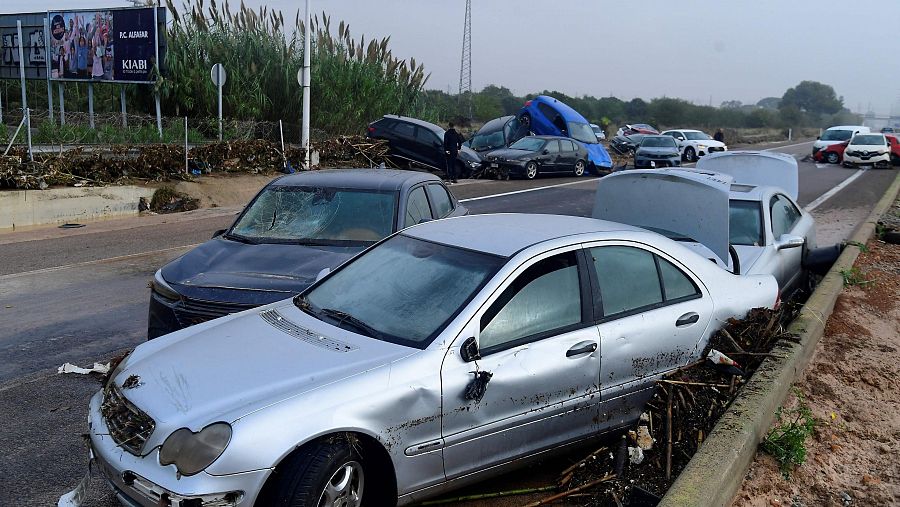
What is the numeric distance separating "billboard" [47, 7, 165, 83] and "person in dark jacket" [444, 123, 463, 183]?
810 centimetres

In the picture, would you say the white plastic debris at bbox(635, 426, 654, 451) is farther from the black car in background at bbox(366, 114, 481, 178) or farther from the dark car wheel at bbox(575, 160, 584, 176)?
the dark car wheel at bbox(575, 160, 584, 176)

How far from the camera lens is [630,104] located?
99.8 metres

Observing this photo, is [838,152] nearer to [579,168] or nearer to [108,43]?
[579,168]

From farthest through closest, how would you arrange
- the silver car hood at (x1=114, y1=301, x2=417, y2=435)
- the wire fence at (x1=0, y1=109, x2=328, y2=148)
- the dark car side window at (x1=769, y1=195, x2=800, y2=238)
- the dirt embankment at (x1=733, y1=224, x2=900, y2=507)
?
the wire fence at (x1=0, y1=109, x2=328, y2=148) < the dark car side window at (x1=769, y1=195, x2=800, y2=238) < the dirt embankment at (x1=733, y1=224, x2=900, y2=507) < the silver car hood at (x1=114, y1=301, x2=417, y2=435)

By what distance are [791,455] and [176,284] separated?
443 cm

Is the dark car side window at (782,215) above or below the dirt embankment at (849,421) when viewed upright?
above

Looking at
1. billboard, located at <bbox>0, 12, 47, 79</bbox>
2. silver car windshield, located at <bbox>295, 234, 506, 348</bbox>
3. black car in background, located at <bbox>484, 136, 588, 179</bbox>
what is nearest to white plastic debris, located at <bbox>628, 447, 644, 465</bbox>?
silver car windshield, located at <bbox>295, 234, 506, 348</bbox>

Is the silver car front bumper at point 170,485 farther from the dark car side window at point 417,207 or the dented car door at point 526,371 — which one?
the dark car side window at point 417,207

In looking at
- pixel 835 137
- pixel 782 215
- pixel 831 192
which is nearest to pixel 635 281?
pixel 782 215

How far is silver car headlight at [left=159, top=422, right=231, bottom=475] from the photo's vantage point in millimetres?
3496

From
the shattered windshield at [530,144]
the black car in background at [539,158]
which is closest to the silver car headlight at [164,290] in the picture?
the black car in background at [539,158]

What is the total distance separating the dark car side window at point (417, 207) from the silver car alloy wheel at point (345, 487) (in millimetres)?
3933

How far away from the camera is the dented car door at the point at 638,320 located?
4.80 metres

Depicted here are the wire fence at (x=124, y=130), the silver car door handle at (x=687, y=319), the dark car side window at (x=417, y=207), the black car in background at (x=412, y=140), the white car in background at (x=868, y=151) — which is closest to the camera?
the silver car door handle at (x=687, y=319)
